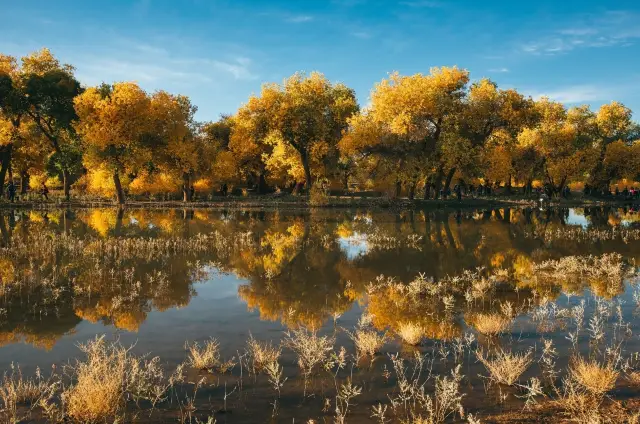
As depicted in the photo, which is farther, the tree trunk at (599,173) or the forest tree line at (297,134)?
the tree trunk at (599,173)

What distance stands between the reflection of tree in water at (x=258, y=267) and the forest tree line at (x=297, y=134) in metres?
25.1

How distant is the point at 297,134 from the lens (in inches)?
2394

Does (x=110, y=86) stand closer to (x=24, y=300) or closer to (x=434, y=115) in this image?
(x=434, y=115)

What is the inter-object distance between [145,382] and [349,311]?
5812 mm

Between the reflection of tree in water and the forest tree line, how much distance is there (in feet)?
82.4

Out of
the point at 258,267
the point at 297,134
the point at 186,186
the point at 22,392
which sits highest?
the point at 297,134

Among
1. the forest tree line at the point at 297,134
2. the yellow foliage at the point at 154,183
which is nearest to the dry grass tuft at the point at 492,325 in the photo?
the forest tree line at the point at 297,134

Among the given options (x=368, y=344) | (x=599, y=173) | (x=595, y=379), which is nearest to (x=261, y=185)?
(x=599, y=173)

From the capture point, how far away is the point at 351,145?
185 feet

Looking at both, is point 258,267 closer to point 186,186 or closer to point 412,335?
point 412,335

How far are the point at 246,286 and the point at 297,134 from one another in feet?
157

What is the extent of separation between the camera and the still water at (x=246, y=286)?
9.99 metres

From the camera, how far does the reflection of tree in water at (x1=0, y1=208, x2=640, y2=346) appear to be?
11.6 m

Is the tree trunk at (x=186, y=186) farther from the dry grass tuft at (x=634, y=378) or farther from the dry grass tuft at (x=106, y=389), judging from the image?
the dry grass tuft at (x=634, y=378)
